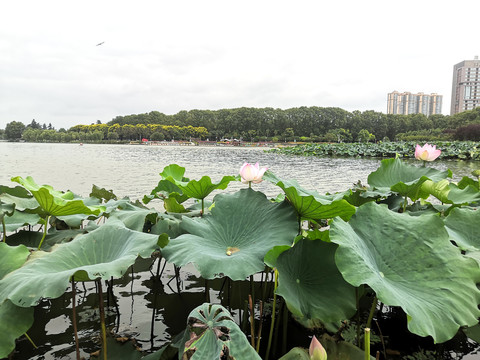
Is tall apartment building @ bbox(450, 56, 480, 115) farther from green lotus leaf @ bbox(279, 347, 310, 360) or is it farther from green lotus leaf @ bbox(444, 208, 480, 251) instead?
green lotus leaf @ bbox(279, 347, 310, 360)

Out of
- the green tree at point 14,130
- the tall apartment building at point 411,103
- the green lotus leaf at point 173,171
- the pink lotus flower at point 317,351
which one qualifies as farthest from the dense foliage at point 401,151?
the tall apartment building at point 411,103

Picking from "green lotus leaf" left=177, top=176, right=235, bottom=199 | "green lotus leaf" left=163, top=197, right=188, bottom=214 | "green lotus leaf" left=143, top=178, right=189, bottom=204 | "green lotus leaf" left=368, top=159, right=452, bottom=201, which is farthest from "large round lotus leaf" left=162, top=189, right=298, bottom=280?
"green lotus leaf" left=368, top=159, right=452, bottom=201

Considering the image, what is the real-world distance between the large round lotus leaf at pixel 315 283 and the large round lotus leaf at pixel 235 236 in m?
0.08

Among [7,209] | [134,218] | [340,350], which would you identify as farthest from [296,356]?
[7,209]

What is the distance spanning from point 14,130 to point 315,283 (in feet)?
311

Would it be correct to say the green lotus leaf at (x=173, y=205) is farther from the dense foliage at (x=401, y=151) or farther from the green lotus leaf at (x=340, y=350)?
the dense foliage at (x=401, y=151)

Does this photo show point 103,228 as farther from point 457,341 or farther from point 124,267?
point 457,341

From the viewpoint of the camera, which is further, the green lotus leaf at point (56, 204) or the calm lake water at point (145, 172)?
the calm lake water at point (145, 172)

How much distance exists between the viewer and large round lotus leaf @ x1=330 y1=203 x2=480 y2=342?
0.89 meters

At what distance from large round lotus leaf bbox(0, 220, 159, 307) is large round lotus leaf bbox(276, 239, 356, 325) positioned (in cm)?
47

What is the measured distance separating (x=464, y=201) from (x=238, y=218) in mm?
1401

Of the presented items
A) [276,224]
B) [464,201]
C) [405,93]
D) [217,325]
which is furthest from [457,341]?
[405,93]

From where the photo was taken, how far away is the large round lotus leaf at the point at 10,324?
3.16 feet

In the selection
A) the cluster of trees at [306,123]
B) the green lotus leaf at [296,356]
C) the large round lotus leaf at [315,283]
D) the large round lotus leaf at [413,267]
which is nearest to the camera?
the large round lotus leaf at [413,267]
